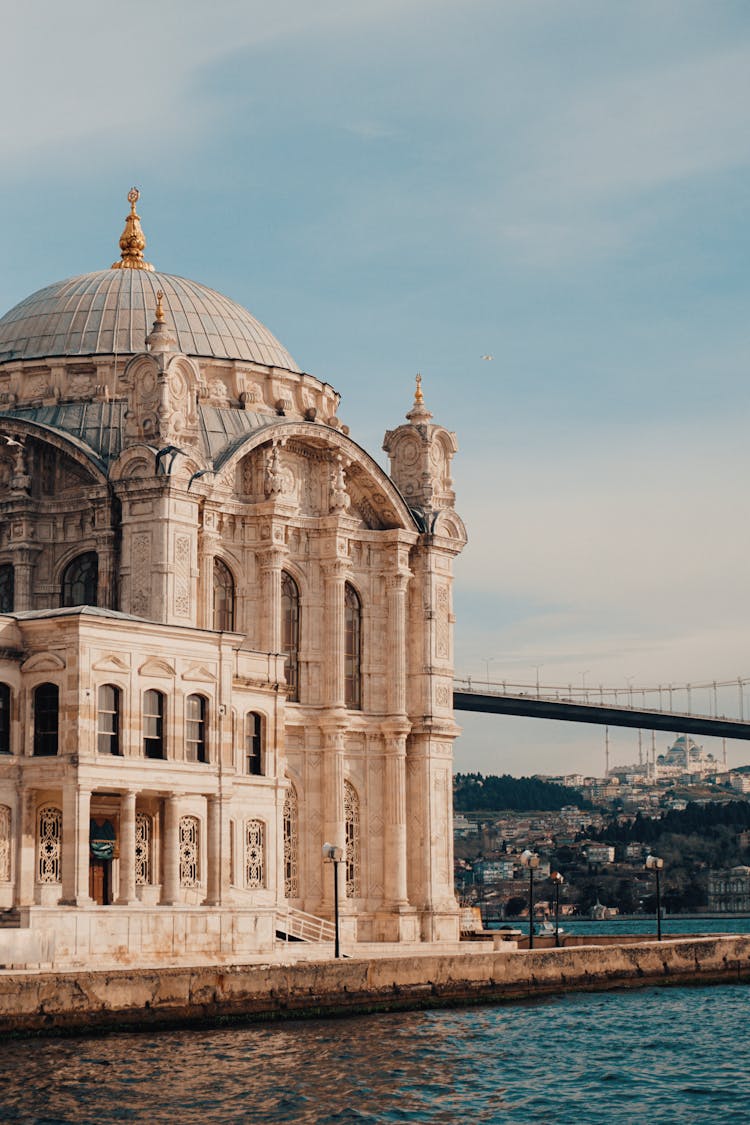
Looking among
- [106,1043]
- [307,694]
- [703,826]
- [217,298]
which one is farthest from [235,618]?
[703,826]

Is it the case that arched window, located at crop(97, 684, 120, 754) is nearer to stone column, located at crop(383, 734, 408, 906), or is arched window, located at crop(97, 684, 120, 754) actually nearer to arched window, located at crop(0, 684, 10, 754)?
arched window, located at crop(0, 684, 10, 754)

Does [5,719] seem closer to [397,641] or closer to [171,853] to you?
[171,853]

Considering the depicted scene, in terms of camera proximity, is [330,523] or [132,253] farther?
[132,253]

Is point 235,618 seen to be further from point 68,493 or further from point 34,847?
point 34,847

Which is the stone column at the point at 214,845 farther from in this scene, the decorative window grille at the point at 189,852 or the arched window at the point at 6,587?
the arched window at the point at 6,587

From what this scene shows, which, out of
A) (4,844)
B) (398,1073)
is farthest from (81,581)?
(398,1073)

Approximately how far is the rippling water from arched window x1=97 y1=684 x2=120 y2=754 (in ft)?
20.8

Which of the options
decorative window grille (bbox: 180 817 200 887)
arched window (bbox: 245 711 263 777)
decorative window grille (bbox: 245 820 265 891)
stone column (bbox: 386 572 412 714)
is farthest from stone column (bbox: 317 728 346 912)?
decorative window grille (bbox: 180 817 200 887)

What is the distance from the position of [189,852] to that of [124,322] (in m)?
15.9

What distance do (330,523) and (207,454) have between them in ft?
11.8

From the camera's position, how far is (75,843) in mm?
36344

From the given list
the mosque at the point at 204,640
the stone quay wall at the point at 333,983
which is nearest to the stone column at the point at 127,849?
the mosque at the point at 204,640

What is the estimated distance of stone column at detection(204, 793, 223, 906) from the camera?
3931 centimetres

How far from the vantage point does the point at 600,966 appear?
136ft
